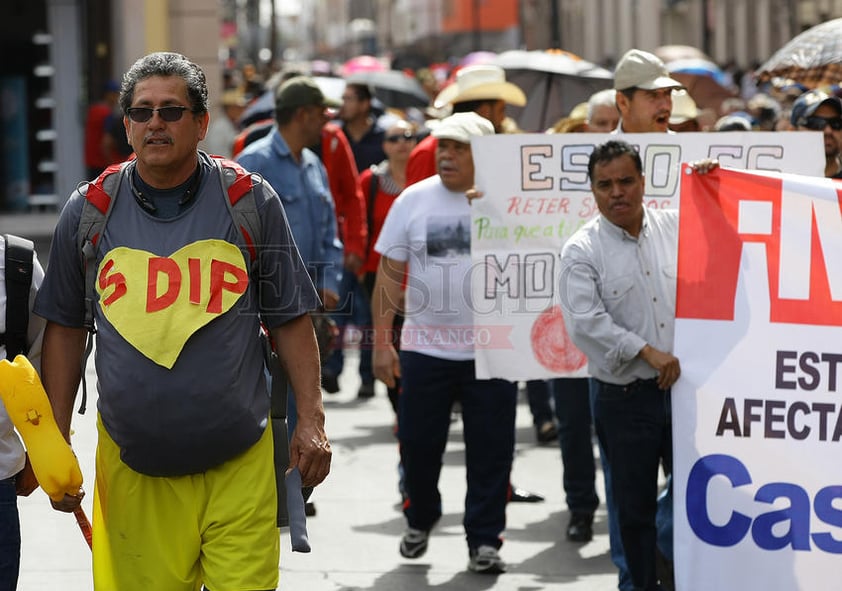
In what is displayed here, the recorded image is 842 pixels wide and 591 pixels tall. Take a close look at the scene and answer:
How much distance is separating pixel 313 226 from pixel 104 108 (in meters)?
12.5

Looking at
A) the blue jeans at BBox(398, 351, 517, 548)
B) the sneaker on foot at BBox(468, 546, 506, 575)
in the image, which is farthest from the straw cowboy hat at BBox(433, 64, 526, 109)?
the sneaker on foot at BBox(468, 546, 506, 575)

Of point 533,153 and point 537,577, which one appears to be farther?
point 533,153

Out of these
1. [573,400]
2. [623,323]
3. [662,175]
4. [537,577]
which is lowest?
[537,577]

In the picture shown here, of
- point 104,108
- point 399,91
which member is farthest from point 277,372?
point 104,108

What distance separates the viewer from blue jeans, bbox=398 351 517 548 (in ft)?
23.5

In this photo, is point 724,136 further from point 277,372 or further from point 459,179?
point 277,372

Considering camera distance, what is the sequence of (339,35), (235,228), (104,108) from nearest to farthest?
(235,228), (104,108), (339,35)

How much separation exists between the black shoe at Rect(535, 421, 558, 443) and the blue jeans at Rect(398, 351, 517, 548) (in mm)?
2896

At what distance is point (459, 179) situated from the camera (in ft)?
24.2

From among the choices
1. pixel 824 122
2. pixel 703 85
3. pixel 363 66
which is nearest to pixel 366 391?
pixel 824 122

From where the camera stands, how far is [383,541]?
7723 millimetres

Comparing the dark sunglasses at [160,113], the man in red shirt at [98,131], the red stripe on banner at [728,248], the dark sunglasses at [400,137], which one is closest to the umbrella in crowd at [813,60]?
the dark sunglasses at [400,137]

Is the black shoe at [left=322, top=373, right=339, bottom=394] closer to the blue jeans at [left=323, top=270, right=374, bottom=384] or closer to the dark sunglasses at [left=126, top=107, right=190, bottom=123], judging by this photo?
the blue jeans at [left=323, top=270, right=374, bottom=384]

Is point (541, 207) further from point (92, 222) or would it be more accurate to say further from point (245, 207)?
point (92, 222)
